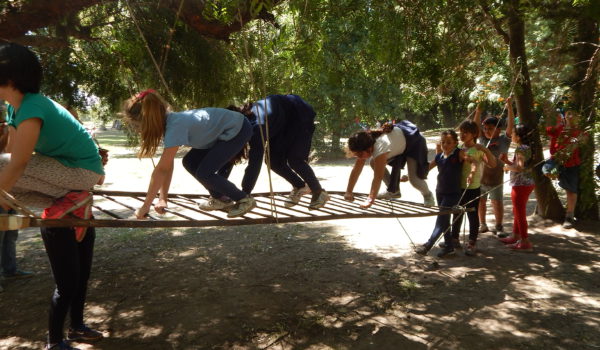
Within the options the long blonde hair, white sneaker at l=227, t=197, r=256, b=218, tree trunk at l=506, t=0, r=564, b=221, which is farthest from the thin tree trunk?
the long blonde hair

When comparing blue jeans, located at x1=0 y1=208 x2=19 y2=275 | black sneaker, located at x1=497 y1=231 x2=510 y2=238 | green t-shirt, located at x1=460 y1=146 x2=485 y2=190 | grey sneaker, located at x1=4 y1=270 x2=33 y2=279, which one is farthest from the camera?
black sneaker, located at x1=497 y1=231 x2=510 y2=238

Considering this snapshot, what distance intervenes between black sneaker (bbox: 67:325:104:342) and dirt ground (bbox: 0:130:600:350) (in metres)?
0.05

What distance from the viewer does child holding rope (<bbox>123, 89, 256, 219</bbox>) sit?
99.7 inches

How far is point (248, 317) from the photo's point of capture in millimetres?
3152

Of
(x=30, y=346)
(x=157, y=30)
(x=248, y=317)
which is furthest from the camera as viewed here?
(x=157, y=30)

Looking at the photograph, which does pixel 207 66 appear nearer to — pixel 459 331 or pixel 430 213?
pixel 430 213

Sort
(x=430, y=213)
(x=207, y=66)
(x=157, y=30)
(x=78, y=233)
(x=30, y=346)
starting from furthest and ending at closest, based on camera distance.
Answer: (x=207, y=66) < (x=157, y=30) < (x=430, y=213) < (x=30, y=346) < (x=78, y=233)

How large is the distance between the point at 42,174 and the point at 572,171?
4.69 metres

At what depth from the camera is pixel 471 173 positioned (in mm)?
4254

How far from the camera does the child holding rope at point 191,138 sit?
2.53 metres

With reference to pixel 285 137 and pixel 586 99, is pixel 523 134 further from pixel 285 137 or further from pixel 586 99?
pixel 285 137

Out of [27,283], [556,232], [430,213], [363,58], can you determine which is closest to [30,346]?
[27,283]

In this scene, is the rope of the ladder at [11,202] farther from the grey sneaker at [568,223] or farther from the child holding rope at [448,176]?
the grey sneaker at [568,223]

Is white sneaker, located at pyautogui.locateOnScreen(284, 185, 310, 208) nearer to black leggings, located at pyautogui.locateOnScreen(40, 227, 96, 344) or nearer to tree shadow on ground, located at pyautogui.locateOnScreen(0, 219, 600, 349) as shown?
tree shadow on ground, located at pyautogui.locateOnScreen(0, 219, 600, 349)
